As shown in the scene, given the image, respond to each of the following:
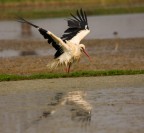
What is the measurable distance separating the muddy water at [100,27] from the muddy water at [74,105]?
12914 mm

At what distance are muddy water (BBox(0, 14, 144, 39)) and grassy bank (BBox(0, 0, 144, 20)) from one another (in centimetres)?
221

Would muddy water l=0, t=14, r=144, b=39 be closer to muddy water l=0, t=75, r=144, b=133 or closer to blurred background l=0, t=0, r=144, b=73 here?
blurred background l=0, t=0, r=144, b=73

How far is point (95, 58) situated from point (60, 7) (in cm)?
2443

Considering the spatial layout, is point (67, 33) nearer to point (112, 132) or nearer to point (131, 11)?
point (112, 132)

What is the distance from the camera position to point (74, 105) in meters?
11.4

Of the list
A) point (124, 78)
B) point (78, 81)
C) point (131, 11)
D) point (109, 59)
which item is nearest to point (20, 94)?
point (78, 81)

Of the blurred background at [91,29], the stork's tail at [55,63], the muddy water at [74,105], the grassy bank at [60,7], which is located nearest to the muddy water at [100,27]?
the blurred background at [91,29]

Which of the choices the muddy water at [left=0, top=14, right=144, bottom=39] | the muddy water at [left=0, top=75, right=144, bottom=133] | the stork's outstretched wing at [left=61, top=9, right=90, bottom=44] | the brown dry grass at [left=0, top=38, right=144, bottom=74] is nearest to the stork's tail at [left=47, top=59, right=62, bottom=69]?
the stork's outstretched wing at [left=61, top=9, right=90, bottom=44]

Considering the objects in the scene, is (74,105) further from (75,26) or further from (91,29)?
(91,29)

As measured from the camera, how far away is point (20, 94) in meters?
12.8

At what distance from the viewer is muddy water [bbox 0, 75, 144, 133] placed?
31.8 feet

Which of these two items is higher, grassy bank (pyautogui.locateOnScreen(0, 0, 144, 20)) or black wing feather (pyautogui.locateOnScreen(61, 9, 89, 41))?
black wing feather (pyautogui.locateOnScreen(61, 9, 89, 41))

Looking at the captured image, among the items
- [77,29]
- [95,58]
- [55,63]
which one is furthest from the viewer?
[95,58]

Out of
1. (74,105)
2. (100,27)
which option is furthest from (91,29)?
(74,105)
